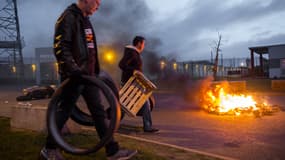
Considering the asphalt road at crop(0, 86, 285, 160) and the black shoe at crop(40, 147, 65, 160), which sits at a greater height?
the black shoe at crop(40, 147, 65, 160)

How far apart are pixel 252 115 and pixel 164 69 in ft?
18.7

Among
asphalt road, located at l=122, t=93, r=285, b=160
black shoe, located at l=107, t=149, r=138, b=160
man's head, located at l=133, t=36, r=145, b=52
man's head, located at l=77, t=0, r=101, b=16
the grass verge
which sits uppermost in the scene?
man's head, located at l=77, t=0, r=101, b=16

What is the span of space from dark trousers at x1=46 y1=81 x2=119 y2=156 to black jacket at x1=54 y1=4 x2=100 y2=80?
0.66ft

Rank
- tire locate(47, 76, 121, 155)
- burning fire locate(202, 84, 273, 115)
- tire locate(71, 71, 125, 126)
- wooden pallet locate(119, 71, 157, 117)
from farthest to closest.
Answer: burning fire locate(202, 84, 273, 115)
wooden pallet locate(119, 71, 157, 117)
tire locate(71, 71, 125, 126)
tire locate(47, 76, 121, 155)

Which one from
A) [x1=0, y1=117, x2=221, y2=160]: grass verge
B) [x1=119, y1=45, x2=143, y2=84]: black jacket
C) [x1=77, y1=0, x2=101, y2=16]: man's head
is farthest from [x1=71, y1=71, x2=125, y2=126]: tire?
[x1=119, y1=45, x2=143, y2=84]: black jacket

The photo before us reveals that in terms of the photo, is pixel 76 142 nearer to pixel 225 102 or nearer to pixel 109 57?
pixel 225 102

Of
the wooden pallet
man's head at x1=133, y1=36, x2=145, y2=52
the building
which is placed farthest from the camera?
the building

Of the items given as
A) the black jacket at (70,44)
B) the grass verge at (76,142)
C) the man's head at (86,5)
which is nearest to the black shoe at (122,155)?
the grass verge at (76,142)

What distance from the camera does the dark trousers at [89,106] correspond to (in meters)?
3.77

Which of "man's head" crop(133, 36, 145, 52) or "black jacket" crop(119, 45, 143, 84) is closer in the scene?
"black jacket" crop(119, 45, 143, 84)

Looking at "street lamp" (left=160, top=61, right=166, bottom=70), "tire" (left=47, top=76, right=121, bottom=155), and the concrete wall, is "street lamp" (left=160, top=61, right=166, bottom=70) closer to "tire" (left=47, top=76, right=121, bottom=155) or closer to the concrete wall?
"tire" (left=47, top=76, right=121, bottom=155)

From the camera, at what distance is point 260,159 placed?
4.72 m

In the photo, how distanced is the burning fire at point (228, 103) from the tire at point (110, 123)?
6.33 metres

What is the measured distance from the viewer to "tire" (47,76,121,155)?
3496 mm
